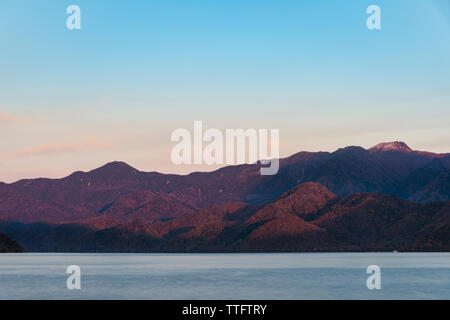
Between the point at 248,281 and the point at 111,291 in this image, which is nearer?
the point at 111,291

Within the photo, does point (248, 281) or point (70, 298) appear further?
point (248, 281)

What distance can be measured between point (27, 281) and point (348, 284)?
72.4 m

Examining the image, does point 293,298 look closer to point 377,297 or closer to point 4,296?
point 377,297

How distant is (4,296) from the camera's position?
125750 mm
